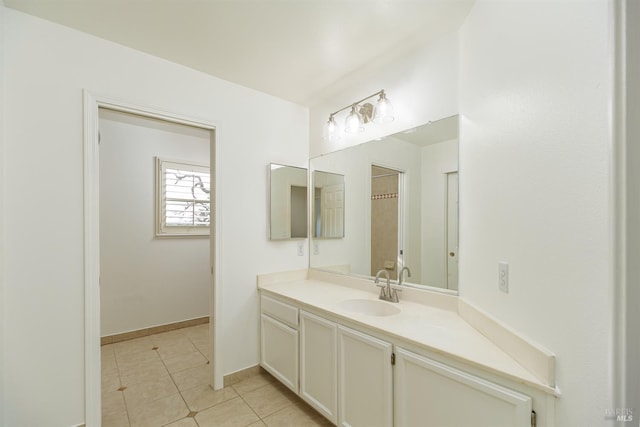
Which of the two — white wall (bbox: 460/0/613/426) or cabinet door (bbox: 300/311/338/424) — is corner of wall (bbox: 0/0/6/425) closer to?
cabinet door (bbox: 300/311/338/424)

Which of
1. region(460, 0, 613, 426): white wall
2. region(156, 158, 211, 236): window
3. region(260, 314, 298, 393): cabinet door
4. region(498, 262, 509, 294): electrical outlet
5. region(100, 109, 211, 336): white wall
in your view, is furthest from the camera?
region(156, 158, 211, 236): window

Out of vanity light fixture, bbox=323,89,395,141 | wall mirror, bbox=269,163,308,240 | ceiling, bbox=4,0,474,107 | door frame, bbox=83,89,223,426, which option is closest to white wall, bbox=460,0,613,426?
ceiling, bbox=4,0,474,107

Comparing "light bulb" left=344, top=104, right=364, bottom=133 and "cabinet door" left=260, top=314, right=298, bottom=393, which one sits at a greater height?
"light bulb" left=344, top=104, right=364, bottom=133

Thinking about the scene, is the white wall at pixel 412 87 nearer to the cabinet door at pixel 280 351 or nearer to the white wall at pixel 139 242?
the cabinet door at pixel 280 351

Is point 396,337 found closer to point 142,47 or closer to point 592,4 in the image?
point 592,4

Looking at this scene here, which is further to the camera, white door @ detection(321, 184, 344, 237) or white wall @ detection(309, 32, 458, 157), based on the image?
white door @ detection(321, 184, 344, 237)

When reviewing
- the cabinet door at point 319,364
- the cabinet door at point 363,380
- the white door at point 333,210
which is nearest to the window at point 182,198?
the white door at point 333,210

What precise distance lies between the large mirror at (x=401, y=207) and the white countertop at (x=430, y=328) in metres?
0.21

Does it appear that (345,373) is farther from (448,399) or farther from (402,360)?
(448,399)

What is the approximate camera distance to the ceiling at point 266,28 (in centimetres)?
146

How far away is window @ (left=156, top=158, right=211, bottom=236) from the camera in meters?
3.32

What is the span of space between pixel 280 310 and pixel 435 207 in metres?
1.35

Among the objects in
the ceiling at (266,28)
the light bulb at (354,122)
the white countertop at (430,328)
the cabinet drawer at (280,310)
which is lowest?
the cabinet drawer at (280,310)

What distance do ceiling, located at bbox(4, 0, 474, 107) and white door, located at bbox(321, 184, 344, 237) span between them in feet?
3.19
